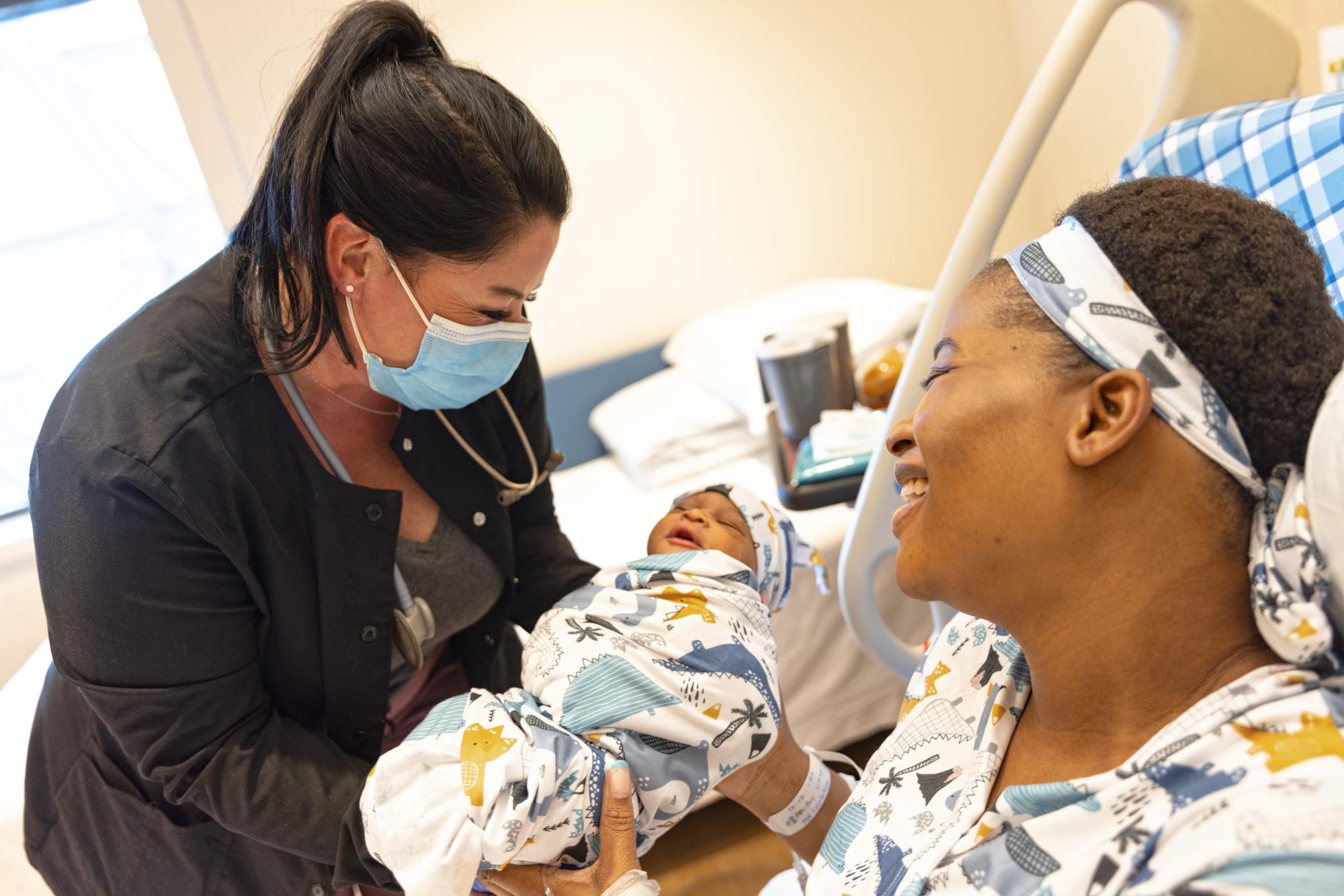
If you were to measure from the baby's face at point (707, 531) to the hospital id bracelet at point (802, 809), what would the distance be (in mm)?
353

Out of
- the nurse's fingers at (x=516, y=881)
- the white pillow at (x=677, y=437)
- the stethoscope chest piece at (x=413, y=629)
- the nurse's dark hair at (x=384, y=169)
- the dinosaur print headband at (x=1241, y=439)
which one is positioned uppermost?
the nurse's dark hair at (x=384, y=169)

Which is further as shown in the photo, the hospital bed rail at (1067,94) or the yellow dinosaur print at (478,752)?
the hospital bed rail at (1067,94)

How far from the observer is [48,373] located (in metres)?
3.47

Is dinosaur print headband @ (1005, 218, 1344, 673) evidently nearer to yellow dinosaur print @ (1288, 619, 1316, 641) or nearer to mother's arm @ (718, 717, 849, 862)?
yellow dinosaur print @ (1288, 619, 1316, 641)

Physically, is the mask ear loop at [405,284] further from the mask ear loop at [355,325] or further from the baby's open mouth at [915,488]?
the baby's open mouth at [915,488]

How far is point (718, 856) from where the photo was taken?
2355 mm

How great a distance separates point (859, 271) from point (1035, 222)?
693 mm

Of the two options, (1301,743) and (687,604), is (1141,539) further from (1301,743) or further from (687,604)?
(687,604)

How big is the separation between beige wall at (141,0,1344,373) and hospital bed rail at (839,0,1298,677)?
1.67 m

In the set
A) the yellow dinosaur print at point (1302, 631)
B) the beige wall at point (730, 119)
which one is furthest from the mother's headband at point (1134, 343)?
the beige wall at point (730, 119)

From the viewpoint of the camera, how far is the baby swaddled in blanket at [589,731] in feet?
3.95

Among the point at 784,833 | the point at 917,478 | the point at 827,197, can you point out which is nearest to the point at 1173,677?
the point at 917,478

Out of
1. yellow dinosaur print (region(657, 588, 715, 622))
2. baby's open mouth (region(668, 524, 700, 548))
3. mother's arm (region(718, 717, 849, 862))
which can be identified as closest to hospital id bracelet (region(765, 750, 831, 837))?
mother's arm (region(718, 717, 849, 862))

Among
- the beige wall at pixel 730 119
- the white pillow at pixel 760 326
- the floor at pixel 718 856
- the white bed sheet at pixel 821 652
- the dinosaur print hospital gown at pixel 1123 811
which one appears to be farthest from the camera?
the beige wall at pixel 730 119
